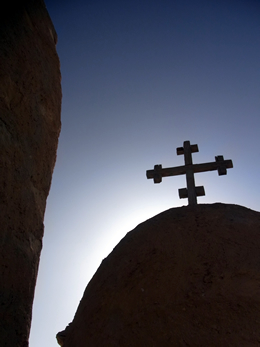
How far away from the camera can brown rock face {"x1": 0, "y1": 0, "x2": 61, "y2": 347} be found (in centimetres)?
148

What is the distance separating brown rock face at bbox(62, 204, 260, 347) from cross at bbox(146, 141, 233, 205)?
125 inches

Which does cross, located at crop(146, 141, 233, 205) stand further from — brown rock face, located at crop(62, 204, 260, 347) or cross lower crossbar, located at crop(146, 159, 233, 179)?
brown rock face, located at crop(62, 204, 260, 347)

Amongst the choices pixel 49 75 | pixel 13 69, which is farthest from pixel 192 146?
pixel 13 69

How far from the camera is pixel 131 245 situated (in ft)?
5.74

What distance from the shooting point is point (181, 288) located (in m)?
1.48

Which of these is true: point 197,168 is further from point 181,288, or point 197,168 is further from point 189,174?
point 181,288

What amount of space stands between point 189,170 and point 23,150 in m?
3.90

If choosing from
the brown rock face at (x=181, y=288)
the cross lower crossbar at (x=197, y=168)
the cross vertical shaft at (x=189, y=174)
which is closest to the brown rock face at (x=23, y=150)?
the brown rock face at (x=181, y=288)

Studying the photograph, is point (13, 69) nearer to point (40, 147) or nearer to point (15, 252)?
point (40, 147)

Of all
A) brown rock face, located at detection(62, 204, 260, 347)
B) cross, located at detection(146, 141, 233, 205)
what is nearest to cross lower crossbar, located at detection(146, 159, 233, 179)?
cross, located at detection(146, 141, 233, 205)

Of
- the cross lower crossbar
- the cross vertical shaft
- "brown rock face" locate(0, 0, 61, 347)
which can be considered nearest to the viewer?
"brown rock face" locate(0, 0, 61, 347)

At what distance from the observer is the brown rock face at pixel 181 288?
1.36 metres

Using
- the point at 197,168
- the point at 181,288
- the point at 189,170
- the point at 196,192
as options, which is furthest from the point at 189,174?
the point at 181,288

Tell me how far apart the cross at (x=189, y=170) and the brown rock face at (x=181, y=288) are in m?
3.18
